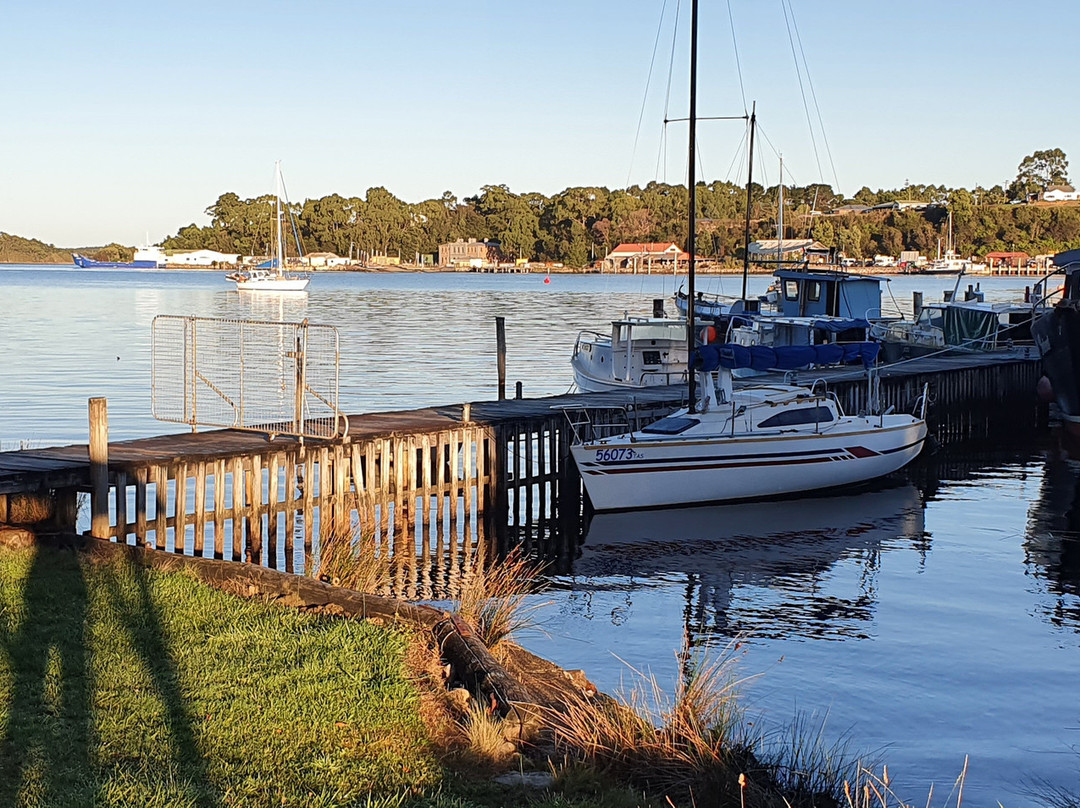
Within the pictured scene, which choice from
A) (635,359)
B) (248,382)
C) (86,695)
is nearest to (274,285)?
(635,359)

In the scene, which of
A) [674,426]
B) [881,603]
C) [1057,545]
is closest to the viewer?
[881,603]

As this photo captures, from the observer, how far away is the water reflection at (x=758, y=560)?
675 inches

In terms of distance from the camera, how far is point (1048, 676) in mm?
14648

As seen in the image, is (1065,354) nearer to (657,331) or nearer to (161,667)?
(657,331)

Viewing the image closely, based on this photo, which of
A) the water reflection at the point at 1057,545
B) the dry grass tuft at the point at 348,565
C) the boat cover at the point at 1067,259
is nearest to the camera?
the dry grass tuft at the point at 348,565

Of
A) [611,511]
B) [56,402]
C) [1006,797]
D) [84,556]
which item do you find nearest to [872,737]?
[1006,797]

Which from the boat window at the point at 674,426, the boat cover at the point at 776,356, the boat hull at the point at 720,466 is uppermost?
the boat cover at the point at 776,356

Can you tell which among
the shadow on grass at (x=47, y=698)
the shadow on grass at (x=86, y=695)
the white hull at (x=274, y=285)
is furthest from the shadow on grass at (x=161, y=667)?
the white hull at (x=274, y=285)

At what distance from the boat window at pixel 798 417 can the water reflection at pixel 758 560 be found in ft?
5.73

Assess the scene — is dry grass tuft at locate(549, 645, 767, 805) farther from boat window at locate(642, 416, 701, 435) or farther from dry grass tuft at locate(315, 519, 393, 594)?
boat window at locate(642, 416, 701, 435)

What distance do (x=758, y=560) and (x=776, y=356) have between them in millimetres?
6265

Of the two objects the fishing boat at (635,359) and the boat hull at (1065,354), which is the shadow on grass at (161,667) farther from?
the boat hull at (1065,354)

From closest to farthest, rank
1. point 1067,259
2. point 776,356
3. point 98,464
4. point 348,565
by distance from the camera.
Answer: point 348,565 < point 98,464 < point 776,356 < point 1067,259

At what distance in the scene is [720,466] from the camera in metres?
23.5
